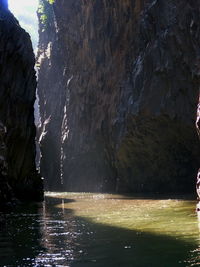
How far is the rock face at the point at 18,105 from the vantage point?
2736 centimetres


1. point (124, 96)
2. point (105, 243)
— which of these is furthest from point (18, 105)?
point (105, 243)

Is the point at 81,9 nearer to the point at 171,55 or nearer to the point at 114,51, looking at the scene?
the point at 114,51

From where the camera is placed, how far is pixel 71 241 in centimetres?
867

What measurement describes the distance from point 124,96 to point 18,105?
7692mm

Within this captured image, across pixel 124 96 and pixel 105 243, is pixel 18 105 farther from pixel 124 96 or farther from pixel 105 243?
pixel 105 243

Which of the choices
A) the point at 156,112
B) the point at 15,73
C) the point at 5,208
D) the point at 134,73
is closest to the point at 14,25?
the point at 15,73

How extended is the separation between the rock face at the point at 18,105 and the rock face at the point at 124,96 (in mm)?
6665

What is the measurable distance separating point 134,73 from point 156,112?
3936 mm

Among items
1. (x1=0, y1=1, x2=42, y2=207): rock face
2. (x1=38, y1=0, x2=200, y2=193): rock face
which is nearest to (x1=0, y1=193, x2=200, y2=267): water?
(x1=0, y1=1, x2=42, y2=207): rock face

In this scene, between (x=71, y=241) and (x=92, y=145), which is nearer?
(x=71, y=241)

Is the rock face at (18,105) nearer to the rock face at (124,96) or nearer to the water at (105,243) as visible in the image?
the rock face at (124,96)

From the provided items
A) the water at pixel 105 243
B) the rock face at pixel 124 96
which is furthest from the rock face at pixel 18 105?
the water at pixel 105 243

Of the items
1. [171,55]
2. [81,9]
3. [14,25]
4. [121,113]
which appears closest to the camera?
[171,55]

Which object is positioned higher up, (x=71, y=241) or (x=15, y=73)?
(x=15, y=73)
